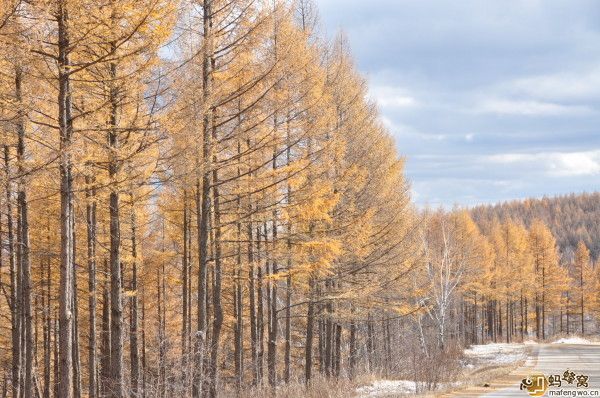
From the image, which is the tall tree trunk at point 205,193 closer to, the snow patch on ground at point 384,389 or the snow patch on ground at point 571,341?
the snow patch on ground at point 384,389

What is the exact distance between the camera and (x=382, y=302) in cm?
1758

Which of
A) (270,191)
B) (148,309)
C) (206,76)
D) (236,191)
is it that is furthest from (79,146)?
(148,309)

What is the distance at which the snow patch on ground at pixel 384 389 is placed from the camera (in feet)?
44.8

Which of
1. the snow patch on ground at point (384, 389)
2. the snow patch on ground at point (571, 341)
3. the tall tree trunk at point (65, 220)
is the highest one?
the tall tree trunk at point (65, 220)

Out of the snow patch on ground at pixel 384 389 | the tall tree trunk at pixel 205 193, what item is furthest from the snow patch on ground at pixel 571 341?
the tall tree trunk at pixel 205 193

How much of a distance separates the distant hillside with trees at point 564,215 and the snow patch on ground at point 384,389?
121 metres

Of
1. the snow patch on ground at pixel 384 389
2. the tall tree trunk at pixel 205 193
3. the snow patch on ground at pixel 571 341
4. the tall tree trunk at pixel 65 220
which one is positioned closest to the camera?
the tall tree trunk at pixel 65 220

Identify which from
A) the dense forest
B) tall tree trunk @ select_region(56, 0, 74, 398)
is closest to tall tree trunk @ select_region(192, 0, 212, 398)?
the dense forest

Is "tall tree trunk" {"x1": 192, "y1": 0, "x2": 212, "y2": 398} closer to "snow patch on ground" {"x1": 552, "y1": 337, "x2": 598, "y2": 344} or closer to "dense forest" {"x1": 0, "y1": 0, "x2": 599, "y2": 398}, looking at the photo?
"dense forest" {"x1": 0, "y1": 0, "x2": 599, "y2": 398}

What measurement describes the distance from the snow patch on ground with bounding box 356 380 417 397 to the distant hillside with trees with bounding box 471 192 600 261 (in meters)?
121

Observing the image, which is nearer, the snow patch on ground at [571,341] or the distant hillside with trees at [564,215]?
the snow patch on ground at [571,341]

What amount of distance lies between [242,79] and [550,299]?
192ft

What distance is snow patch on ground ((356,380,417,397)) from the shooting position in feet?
44.8

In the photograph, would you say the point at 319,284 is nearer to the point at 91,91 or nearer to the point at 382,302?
the point at 382,302
